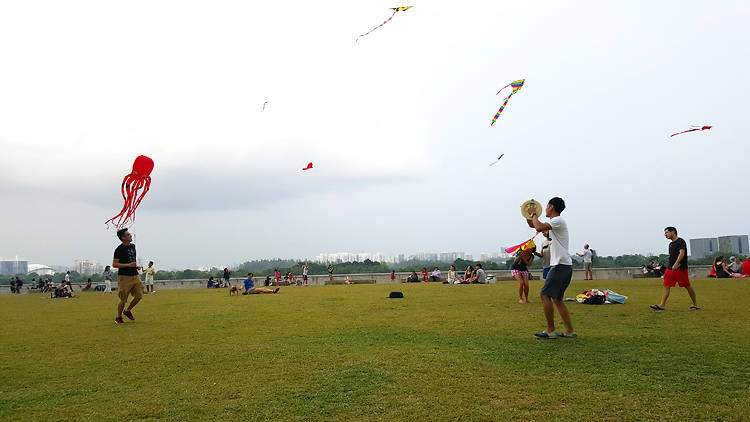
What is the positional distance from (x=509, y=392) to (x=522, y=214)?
4458 millimetres

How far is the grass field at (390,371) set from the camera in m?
4.12

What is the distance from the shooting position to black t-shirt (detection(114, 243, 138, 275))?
36.2ft

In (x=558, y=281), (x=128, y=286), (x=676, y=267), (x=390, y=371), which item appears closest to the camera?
(x=390, y=371)

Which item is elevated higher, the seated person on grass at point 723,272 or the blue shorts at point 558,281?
the blue shorts at point 558,281

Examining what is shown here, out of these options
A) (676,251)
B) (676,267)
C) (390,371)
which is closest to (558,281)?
(390,371)

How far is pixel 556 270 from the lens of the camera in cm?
761

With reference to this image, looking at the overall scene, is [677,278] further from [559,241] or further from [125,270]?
[125,270]

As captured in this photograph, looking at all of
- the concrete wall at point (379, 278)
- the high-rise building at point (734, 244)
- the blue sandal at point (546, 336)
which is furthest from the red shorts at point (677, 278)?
the high-rise building at point (734, 244)

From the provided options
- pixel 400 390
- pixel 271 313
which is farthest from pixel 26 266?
pixel 400 390

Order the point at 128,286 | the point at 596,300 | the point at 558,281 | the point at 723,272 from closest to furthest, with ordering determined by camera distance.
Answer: the point at 558,281
the point at 128,286
the point at 596,300
the point at 723,272

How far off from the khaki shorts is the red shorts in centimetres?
1183

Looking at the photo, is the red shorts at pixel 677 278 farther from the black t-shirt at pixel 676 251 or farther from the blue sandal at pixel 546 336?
the blue sandal at pixel 546 336

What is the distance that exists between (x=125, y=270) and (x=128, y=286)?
38 cm

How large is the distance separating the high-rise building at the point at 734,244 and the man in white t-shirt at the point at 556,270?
52204mm
